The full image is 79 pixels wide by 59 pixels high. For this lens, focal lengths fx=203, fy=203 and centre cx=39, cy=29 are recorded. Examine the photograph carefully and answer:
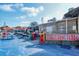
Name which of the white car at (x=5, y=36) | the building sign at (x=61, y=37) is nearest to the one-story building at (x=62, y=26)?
the building sign at (x=61, y=37)

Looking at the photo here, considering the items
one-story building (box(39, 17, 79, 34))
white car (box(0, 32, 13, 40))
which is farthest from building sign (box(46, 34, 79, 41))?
white car (box(0, 32, 13, 40))

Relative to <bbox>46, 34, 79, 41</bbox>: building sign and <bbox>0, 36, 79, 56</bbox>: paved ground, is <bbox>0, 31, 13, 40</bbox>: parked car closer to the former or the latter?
<bbox>0, 36, 79, 56</bbox>: paved ground

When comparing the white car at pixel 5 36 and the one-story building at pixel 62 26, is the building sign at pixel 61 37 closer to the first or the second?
the one-story building at pixel 62 26

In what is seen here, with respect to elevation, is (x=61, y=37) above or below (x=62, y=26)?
below

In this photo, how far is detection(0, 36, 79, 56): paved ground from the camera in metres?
2.46

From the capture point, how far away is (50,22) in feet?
8.23

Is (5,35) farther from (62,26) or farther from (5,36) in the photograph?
(62,26)

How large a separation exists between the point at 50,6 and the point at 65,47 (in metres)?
0.53

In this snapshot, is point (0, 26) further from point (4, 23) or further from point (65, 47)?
point (65, 47)

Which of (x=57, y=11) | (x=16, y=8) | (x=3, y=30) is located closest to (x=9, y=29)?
(x=3, y=30)

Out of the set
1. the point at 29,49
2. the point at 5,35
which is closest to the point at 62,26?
the point at 29,49

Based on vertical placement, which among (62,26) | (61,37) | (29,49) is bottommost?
(29,49)

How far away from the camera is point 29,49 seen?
2.48 meters

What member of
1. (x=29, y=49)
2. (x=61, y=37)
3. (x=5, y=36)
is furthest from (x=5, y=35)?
(x=61, y=37)
